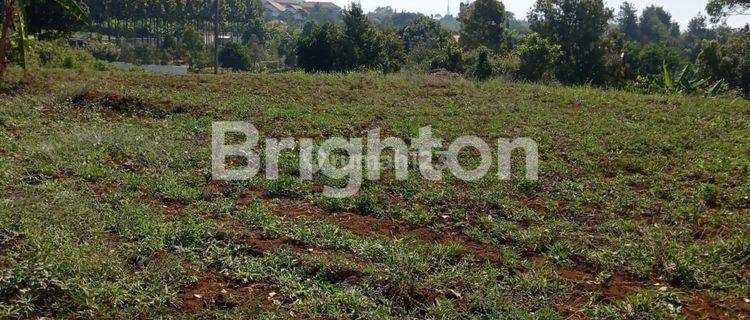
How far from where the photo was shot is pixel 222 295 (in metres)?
3.61

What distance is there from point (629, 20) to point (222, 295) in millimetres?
80722

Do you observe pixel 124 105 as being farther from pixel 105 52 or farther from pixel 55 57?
pixel 105 52

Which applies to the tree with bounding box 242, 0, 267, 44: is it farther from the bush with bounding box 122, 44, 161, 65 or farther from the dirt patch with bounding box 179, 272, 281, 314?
the dirt patch with bounding box 179, 272, 281, 314

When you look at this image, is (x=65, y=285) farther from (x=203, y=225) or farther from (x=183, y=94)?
(x=183, y=94)

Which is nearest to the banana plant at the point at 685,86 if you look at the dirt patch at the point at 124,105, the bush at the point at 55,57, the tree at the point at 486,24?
the dirt patch at the point at 124,105

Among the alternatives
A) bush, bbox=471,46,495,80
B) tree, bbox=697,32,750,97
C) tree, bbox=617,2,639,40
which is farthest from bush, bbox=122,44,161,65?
tree, bbox=617,2,639,40

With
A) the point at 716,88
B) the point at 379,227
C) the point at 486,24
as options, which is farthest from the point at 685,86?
the point at 486,24

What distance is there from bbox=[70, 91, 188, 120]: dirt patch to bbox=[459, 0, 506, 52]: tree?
841 inches

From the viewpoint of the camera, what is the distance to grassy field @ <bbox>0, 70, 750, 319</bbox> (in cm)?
357

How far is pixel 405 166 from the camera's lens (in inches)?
263

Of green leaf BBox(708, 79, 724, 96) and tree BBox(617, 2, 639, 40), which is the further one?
tree BBox(617, 2, 639, 40)

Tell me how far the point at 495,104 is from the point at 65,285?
26.7ft

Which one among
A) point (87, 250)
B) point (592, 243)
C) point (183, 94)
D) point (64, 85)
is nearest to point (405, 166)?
point (592, 243)

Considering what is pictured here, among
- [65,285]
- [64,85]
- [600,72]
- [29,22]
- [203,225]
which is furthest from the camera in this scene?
[600,72]
